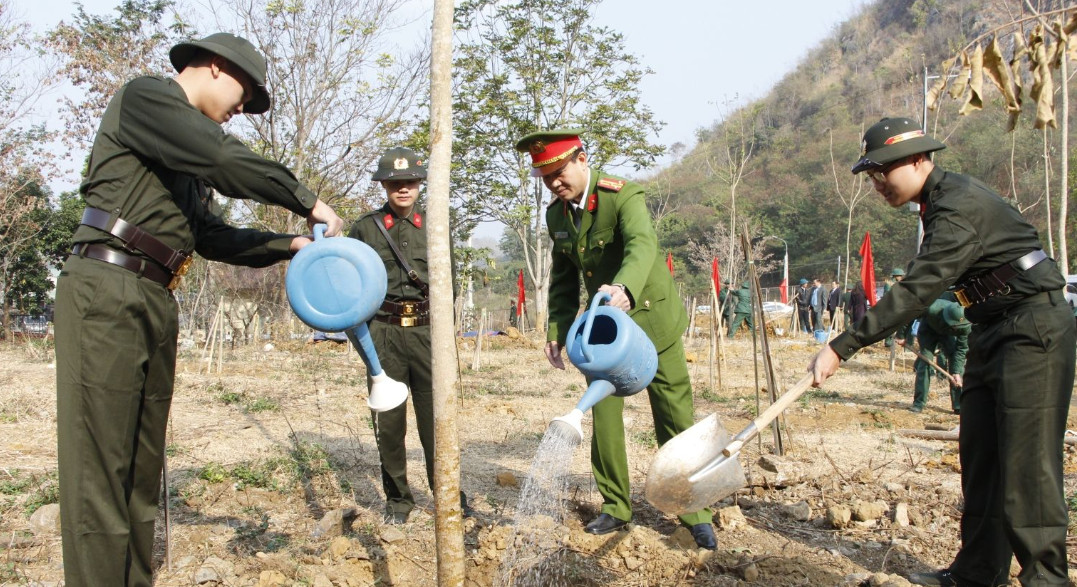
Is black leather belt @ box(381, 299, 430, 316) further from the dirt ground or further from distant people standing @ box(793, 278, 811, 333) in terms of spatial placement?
distant people standing @ box(793, 278, 811, 333)

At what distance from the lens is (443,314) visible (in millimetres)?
2348

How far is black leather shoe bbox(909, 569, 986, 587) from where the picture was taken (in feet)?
9.63

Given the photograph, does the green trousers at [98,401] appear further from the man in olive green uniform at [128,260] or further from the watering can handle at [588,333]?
the watering can handle at [588,333]

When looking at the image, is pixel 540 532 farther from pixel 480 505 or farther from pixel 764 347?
pixel 764 347

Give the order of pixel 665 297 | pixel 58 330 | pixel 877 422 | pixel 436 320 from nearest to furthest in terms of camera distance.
→ pixel 58 330 < pixel 436 320 < pixel 665 297 < pixel 877 422

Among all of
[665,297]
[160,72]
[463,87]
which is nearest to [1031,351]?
[665,297]

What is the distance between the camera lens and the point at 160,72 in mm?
11508

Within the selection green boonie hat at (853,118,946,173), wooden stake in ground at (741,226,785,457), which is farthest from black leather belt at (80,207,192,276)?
wooden stake in ground at (741,226,785,457)

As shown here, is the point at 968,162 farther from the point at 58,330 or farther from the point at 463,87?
the point at 58,330

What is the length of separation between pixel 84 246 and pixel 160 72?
10.7 metres

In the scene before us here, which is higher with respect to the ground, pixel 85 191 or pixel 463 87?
pixel 463 87

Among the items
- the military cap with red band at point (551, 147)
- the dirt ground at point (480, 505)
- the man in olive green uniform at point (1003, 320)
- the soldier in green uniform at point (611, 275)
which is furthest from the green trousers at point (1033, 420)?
the military cap with red band at point (551, 147)

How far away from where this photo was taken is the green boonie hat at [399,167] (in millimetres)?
3814

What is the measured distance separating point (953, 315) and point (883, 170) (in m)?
5.61
